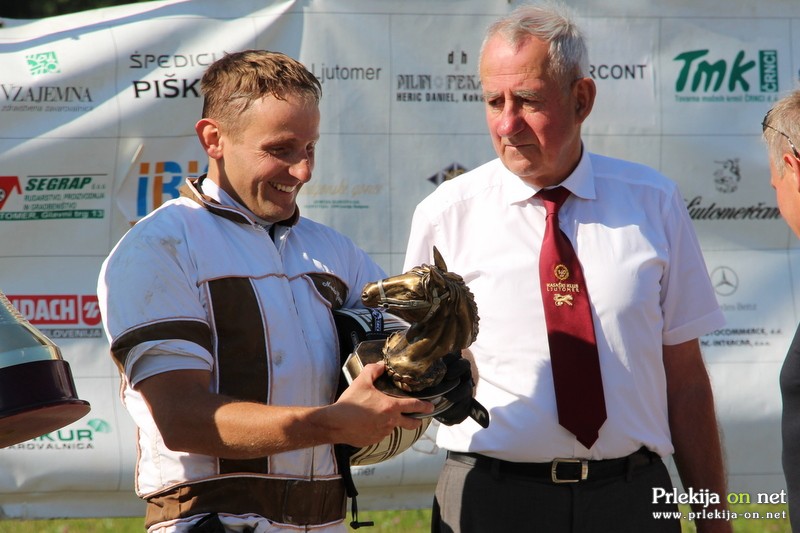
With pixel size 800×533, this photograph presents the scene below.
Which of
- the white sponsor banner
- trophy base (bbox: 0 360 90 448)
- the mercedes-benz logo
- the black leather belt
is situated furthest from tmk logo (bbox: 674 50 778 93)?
trophy base (bbox: 0 360 90 448)

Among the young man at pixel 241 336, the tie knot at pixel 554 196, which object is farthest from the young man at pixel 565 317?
the young man at pixel 241 336

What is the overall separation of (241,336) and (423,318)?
0.41 m

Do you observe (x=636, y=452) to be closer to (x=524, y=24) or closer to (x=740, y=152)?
(x=524, y=24)

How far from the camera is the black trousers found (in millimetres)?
2752

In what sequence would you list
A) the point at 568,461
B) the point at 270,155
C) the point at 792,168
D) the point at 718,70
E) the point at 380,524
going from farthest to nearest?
the point at 380,524 → the point at 718,70 → the point at 568,461 → the point at 792,168 → the point at 270,155

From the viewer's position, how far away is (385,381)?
2.21 metres

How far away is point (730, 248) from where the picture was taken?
4898mm

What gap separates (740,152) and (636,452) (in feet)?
8.16

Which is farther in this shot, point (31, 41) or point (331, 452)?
point (31, 41)

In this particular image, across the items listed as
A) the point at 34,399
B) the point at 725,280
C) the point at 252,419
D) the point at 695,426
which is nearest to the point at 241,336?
the point at 252,419

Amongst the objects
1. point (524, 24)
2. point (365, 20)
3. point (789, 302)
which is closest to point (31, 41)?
point (365, 20)

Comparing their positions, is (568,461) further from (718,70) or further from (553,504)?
(718,70)

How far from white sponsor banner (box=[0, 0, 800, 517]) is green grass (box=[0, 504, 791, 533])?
369 millimetres

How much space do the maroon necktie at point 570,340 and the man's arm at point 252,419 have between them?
2.31 feet
